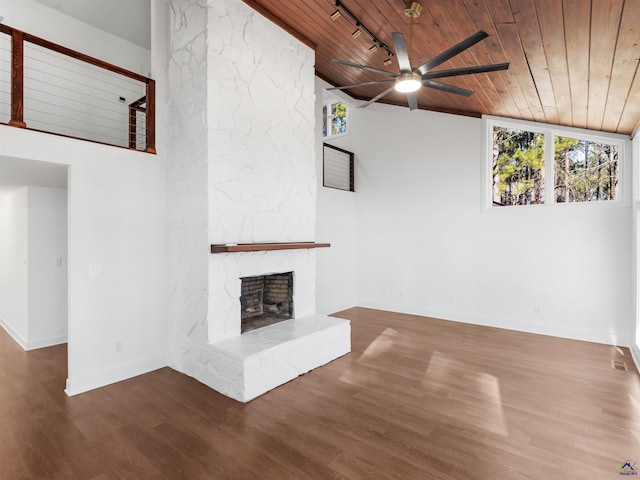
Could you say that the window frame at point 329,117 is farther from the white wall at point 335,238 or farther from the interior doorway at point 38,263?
the interior doorway at point 38,263

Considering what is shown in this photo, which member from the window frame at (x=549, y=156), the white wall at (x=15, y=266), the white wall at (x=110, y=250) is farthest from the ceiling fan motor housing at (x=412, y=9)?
the white wall at (x=15, y=266)

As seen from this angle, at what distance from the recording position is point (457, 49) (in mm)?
2604

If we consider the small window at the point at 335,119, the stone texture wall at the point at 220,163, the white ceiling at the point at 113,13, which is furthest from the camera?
the small window at the point at 335,119

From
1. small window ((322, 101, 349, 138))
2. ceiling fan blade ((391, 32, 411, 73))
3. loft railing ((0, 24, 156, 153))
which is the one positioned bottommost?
ceiling fan blade ((391, 32, 411, 73))

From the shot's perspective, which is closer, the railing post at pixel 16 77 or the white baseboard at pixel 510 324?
the railing post at pixel 16 77

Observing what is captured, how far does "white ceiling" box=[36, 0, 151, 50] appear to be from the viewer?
440 centimetres

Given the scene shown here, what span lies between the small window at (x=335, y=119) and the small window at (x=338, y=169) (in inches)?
22.7

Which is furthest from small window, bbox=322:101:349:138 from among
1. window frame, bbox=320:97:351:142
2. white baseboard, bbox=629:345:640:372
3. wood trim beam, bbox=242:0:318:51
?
white baseboard, bbox=629:345:640:372

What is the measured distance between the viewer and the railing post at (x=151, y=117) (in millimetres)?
3852

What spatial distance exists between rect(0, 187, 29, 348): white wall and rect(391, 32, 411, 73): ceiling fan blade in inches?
194

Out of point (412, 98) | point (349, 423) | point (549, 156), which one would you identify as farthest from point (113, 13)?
point (549, 156)

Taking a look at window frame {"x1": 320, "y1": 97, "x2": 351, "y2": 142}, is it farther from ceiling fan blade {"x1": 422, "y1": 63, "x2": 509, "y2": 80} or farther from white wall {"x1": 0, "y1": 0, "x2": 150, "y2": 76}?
ceiling fan blade {"x1": 422, "y1": 63, "x2": 509, "y2": 80}

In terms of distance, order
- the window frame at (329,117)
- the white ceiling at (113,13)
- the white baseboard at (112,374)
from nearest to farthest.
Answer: the white baseboard at (112,374), the white ceiling at (113,13), the window frame at (329,117)

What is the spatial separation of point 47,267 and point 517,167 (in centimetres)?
716
